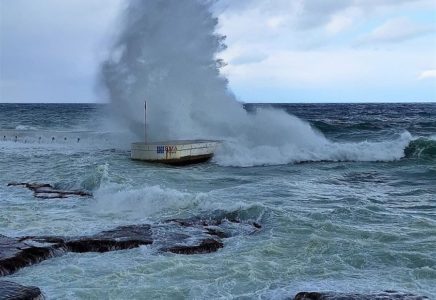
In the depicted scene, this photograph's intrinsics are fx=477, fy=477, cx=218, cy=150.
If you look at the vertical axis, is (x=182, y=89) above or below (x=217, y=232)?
above

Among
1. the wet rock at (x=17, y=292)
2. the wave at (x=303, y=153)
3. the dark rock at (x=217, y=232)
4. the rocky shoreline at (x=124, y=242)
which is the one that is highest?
the wave at (x=303, y=153)

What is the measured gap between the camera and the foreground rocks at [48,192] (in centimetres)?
1217

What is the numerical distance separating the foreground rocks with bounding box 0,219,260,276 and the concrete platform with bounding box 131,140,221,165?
9.11 metres

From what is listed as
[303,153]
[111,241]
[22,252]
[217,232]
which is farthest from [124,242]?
[303,153]

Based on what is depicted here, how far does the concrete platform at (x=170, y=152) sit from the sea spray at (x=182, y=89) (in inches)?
143

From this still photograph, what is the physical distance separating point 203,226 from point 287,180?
603 cm

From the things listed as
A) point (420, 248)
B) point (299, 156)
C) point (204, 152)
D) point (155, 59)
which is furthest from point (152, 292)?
point (155, 59)

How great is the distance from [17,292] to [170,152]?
42.4 ft

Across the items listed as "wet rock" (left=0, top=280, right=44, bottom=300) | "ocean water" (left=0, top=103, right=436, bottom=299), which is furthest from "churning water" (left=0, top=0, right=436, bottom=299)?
"wet rock" (left=0, top=280, right=44, bottom=300)

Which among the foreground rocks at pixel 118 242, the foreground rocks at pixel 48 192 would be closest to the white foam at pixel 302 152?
the foreground rocks at pixel 48 192

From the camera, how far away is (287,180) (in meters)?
14.6

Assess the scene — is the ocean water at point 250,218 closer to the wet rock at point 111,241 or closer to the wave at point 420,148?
the wet rock at point 111,241

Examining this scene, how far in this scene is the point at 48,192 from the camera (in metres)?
12.6

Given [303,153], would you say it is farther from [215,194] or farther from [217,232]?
[217,232]
